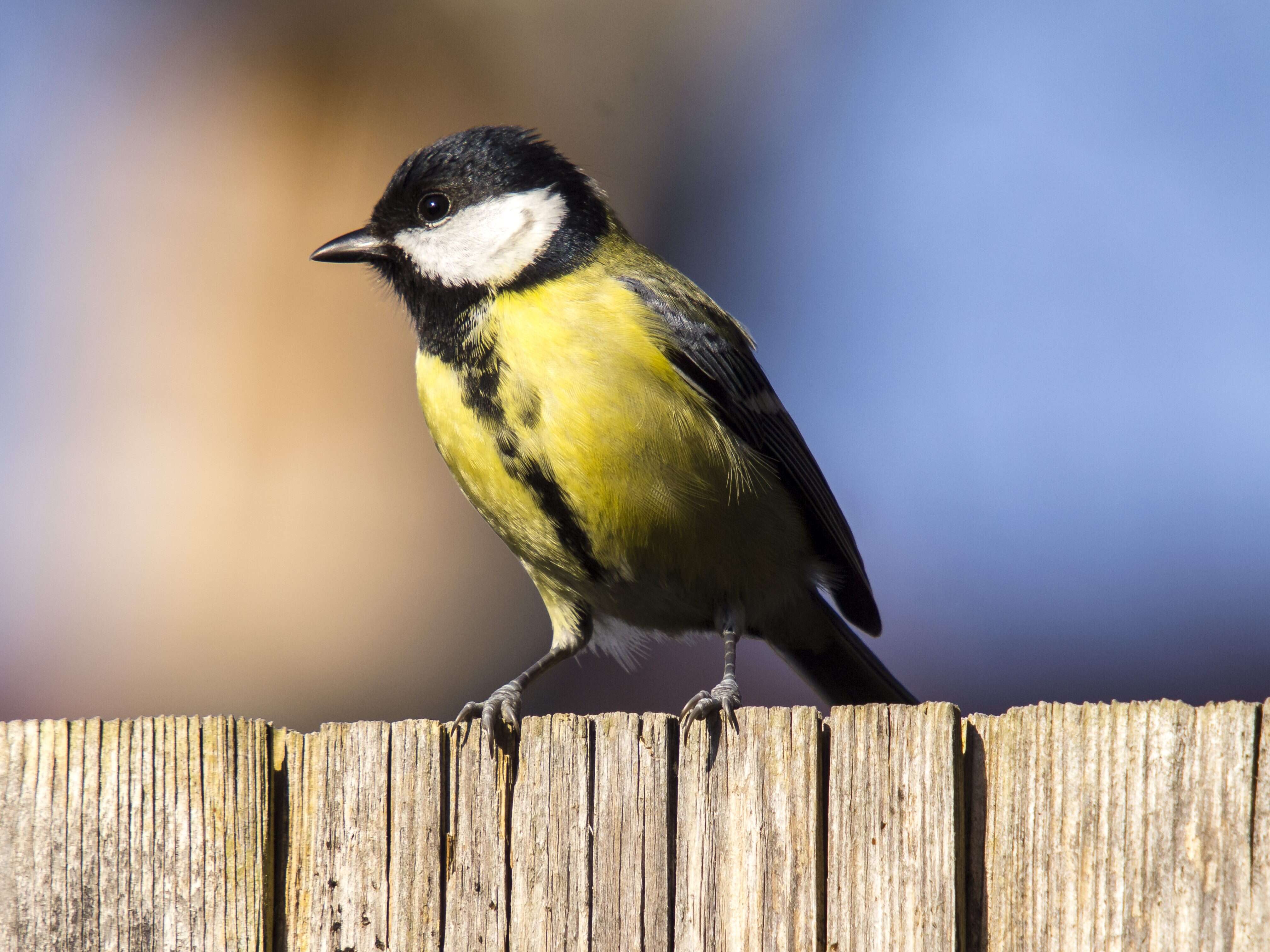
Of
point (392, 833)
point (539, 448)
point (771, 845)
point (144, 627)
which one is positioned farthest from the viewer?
point (144, 627)

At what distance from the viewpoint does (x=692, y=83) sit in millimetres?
6891

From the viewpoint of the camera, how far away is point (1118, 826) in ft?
5.97

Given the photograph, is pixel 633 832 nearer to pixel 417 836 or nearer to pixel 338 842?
pixel 417 836

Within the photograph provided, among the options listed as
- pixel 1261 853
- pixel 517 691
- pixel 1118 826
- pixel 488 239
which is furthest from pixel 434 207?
pixel 1261 853

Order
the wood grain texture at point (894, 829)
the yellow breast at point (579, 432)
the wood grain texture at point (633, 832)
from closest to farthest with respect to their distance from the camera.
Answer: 1. the wood grain texture at point (894, 829)
2. the wood grain texture at point (633, 832)
3. the yellow breast at point (579, 432)

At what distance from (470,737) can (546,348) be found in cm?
117

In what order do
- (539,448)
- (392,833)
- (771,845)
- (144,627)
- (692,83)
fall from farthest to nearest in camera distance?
(692,83) < (144,627) < (539,448) < (392,833) < (771,845)

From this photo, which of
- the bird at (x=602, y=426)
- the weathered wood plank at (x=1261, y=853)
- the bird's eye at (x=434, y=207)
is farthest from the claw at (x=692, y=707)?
the bird's eye at (x=434, y=207)

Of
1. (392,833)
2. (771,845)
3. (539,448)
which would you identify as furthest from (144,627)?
(771,845)

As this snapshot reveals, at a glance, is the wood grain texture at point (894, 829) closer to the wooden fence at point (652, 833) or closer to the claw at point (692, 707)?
the wooden fence at point (652, 833)

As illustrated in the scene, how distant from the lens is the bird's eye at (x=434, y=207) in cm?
359

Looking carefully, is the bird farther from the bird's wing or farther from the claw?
the claw

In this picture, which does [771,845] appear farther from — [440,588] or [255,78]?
[255,78]

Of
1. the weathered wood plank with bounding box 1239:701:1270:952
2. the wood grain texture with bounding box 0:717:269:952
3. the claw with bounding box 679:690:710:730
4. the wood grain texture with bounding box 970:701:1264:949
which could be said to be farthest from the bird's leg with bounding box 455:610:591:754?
the weathered wood plank with bounding box 1239:701:1270:952
